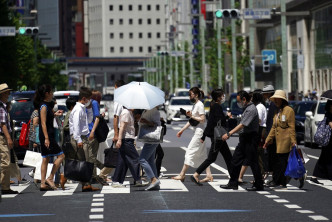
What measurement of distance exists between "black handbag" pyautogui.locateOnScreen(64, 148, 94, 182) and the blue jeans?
2.85ft

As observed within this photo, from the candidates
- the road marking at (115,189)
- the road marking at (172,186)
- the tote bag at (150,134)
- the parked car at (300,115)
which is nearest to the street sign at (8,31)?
the parked car at (300,115)

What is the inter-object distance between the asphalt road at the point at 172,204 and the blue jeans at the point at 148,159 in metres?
0.33

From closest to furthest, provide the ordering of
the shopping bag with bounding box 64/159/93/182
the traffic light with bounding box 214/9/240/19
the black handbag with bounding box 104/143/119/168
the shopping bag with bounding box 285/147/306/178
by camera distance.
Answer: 1. the shopping bag with bounding box 64/159/93/182
2. the shopping bag with bounding box 285/147/306/178
3. the black handbag with bounding box 104/143/119/168
4. the traffic light with bounding box 214/9/240/19

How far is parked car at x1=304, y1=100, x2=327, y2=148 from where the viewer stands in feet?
102

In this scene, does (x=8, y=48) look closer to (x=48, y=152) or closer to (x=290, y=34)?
(x=290, y=34)

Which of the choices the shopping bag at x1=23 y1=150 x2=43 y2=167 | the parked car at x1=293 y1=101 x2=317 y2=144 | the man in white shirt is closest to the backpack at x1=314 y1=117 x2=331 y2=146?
the man in white shirt

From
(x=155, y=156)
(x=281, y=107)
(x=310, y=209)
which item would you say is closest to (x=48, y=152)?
(x=155, y=156)

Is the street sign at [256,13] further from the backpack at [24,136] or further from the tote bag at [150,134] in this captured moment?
the tote bag at [150,134]

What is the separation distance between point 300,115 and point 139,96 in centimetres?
1825

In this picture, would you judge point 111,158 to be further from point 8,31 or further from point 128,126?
point 8,31

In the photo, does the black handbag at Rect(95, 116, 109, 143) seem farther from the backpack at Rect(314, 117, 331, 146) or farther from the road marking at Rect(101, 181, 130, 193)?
the backpack at Rect(314, 117, 331, 146)

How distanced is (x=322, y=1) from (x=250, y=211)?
5868 cm

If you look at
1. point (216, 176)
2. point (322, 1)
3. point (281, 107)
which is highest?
point (322, 1)

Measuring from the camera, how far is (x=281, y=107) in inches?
678
